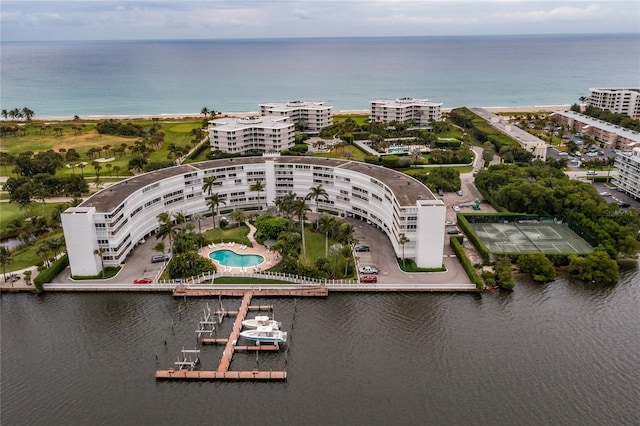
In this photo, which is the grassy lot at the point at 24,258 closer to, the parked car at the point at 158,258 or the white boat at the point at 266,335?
the parked car at the point at 158,258

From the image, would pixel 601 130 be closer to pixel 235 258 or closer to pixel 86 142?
pixel 235 258

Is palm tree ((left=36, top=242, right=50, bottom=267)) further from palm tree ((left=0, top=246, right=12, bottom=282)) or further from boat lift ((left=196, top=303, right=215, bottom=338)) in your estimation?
boat lift ((left=196, top=303, right=215, bottom=338))

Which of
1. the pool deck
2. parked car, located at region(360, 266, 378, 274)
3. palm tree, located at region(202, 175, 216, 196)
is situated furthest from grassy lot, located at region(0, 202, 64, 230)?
parked car, located at region(360, 266, 378, 274)

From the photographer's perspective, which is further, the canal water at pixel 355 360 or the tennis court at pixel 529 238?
the tennis court at pixel 529 238

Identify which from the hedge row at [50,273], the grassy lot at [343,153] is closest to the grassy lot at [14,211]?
the hedge row at [50,273]

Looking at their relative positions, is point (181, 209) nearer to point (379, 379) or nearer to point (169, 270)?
point (169, 270)

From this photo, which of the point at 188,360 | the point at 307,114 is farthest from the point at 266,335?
the point at 307,114

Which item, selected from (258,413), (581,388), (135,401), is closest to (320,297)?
(258,413)
